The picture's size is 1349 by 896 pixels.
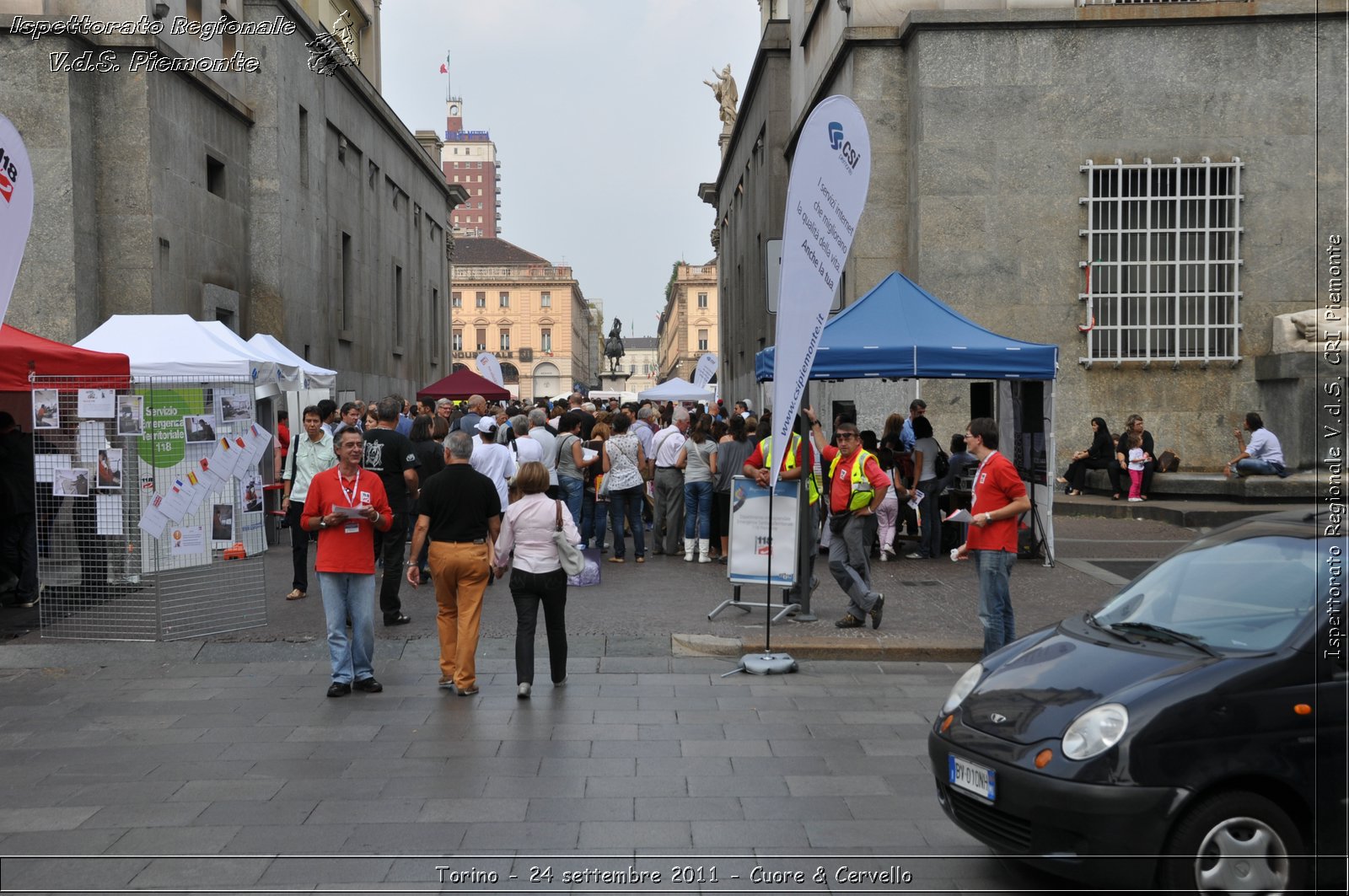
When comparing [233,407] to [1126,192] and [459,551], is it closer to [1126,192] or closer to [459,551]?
[459,551]

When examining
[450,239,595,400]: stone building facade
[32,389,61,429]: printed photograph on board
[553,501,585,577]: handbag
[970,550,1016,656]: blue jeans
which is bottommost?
[970,550,1016,656]: blue jeans

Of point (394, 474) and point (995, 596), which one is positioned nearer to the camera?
point (995, 596)

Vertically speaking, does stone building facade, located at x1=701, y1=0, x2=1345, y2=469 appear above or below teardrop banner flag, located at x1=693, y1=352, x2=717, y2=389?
above

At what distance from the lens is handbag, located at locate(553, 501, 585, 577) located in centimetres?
829

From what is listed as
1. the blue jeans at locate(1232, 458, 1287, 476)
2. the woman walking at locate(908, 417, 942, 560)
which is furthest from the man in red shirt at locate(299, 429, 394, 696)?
the blue jeans at locate(1232, 458, 1287, 476)

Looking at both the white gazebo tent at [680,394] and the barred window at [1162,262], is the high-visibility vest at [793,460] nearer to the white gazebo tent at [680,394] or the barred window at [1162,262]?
the barred window at [1162,262]

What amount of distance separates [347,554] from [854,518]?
4450 millimetres

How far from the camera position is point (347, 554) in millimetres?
8328

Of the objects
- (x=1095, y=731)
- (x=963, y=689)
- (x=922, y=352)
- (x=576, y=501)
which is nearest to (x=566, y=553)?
(x=963, y=689)

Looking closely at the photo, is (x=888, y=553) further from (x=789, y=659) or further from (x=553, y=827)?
(x=553, y=827)

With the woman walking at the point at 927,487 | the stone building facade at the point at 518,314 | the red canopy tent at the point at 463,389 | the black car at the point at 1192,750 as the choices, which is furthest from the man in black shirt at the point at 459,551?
the stone building facade at the point at 518,314

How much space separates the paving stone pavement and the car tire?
0.74m

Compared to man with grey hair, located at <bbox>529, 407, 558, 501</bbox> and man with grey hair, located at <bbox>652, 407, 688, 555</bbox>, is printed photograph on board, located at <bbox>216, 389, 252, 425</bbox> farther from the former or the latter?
man with grey hair, located at <bbox>652, 407, 688, 555</bbox>

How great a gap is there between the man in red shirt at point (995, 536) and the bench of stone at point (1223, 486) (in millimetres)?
10217
